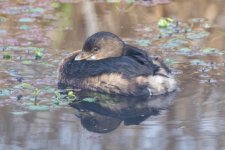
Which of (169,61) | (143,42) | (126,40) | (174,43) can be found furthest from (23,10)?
(169,61)

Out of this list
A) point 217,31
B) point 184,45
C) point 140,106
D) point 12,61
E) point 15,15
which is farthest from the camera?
point 15,15

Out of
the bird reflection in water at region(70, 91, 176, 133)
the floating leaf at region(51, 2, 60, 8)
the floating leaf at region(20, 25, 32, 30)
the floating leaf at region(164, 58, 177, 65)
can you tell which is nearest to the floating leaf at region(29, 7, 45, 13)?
the floating leaf at region(51, 2, 60, 8)

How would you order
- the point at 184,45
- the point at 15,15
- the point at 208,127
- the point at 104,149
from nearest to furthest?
the point at 104,149 → the point at 208,127 → the point at 184,45 → the point at 15,15

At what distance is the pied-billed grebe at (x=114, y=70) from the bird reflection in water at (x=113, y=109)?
93 millimetres

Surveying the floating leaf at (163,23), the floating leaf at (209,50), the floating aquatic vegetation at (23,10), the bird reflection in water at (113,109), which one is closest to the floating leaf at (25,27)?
the floating aquatic vegetation at (23,10)

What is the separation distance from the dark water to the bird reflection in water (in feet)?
0.31

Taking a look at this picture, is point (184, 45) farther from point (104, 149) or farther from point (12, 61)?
point (104, 149)

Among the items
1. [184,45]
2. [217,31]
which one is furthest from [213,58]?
[217,31]

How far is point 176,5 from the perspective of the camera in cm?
1281

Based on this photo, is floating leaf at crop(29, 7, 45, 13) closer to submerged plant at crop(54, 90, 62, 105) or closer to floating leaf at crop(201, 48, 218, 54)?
floating leaf at crop(201, 48, 218, 54)

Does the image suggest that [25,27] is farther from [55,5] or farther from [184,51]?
[184,51]

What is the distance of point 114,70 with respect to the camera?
29.0ft

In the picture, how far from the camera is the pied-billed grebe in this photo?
877 cm

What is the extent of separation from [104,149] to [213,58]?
10.8ft
